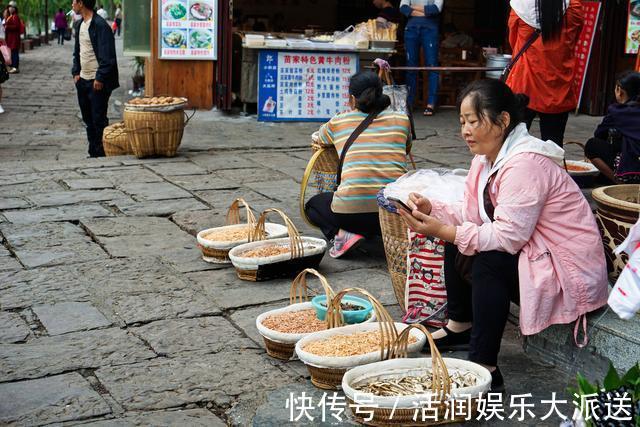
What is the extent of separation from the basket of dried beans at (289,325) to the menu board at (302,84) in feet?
21.2

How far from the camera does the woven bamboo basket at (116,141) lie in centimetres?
845

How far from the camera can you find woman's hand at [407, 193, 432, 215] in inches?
134

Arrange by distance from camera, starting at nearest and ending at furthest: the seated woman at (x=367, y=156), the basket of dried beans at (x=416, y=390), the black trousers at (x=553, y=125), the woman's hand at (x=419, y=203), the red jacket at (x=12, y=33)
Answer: the basket of dried beans at (x=416, y=390)
the woman's hand at (x=419, y=203)
the seated woman at (x=367, y=156)
the black trousers at (x=553, y=125)
the red jacket at (x=12, y=33)

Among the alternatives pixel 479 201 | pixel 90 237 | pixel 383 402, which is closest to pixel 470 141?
pixel 479 201

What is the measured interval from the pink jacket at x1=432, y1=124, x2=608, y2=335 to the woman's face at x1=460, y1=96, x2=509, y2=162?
0.31 ft

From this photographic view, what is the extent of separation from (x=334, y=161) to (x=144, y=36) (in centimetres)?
614

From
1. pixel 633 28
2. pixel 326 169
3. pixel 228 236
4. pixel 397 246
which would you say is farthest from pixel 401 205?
pixel 633 28

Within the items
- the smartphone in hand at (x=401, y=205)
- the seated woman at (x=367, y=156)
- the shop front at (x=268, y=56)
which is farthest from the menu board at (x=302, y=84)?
the smartphone in hand at (x=401, y=205)

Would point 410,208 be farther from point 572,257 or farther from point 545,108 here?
point 545,108

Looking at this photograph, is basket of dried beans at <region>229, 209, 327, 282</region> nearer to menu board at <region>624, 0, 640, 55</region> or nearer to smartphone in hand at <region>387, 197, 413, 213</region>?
smartphone in hand at <region>387, 197, 413, 213</region>

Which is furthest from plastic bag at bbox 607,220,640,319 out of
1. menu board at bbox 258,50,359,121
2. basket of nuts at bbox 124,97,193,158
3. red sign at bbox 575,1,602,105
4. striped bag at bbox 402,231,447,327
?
red sign at bbox 575,1,602,105

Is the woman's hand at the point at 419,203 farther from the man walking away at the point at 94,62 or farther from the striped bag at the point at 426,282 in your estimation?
the man walking away at the point at 94,62

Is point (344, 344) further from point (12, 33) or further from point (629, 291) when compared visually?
point (12, 33)

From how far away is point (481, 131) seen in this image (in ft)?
10.9
